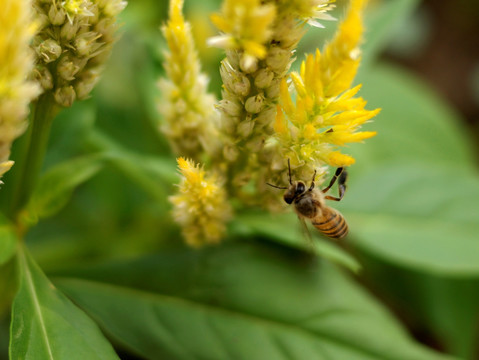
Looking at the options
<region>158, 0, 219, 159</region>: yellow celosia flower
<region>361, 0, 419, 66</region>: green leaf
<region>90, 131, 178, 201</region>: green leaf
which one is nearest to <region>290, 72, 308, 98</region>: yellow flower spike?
<region>158, 0, 219, 159</region>: yellow celosia flower

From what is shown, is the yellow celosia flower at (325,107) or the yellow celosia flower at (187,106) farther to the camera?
the yellow celosia flower at (187,106)

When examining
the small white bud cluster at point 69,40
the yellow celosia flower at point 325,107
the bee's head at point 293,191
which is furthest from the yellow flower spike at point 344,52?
the small white bud cluster at point 69,40

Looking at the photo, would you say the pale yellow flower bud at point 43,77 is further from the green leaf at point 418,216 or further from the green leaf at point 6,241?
the green leaf at point 418,216

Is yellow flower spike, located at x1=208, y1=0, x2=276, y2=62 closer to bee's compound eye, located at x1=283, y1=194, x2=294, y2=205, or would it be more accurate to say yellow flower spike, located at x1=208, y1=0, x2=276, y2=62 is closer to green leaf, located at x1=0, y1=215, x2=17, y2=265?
bee's compound eye, located at x1=283, y1=194, x2=294, y2=205

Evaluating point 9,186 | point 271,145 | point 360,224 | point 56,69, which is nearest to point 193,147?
point 271,145

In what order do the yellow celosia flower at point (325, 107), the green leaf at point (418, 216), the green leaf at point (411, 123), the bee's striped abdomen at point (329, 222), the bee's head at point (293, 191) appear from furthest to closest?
the green leaf at point (411, 123)
the green leaf at point (418, 216)
the bee's striped abdomen at point (329, 222)
the bee's head at point (293, 191)
the yellow celosia flower at point (325, 107)

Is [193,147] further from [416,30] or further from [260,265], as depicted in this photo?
[416,30]

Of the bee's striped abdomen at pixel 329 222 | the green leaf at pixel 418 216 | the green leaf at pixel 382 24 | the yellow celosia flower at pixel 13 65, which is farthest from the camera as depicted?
the green leaf at pixel 382 24
